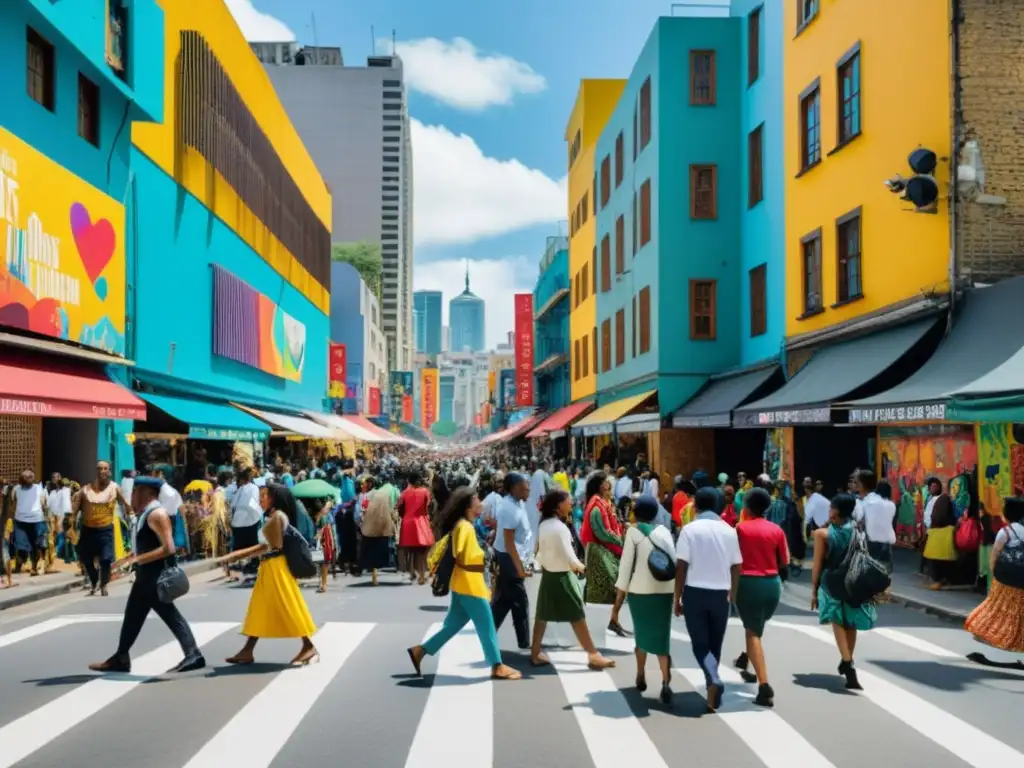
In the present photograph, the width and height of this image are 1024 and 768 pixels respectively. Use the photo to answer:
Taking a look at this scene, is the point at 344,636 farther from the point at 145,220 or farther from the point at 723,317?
the point at 723,317

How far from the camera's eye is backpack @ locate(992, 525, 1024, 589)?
26.1ft

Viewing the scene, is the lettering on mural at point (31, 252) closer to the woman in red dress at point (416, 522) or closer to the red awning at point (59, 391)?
the red awning at point (59, 391)

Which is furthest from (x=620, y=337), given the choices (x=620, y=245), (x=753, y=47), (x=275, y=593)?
(x=275, y=593)

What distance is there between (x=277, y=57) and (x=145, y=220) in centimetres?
13282

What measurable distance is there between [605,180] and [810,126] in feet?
55.7

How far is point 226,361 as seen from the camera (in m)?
30.0

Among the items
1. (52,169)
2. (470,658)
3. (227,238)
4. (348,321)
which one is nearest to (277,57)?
(348,321)

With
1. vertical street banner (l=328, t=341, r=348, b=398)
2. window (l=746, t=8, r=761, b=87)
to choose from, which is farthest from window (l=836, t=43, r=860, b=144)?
vertical street banner (l=328, t=341, r=348, b=398)

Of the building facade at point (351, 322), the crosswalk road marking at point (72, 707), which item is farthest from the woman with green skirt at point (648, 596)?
the building facade at point (351, 322)

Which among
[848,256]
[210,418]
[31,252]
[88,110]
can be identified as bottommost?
[210,418]

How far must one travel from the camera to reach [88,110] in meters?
18.0

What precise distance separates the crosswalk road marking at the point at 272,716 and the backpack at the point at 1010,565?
566 cm

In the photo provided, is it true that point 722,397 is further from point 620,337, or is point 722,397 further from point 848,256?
point 620,337

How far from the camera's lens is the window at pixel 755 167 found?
25375mm
